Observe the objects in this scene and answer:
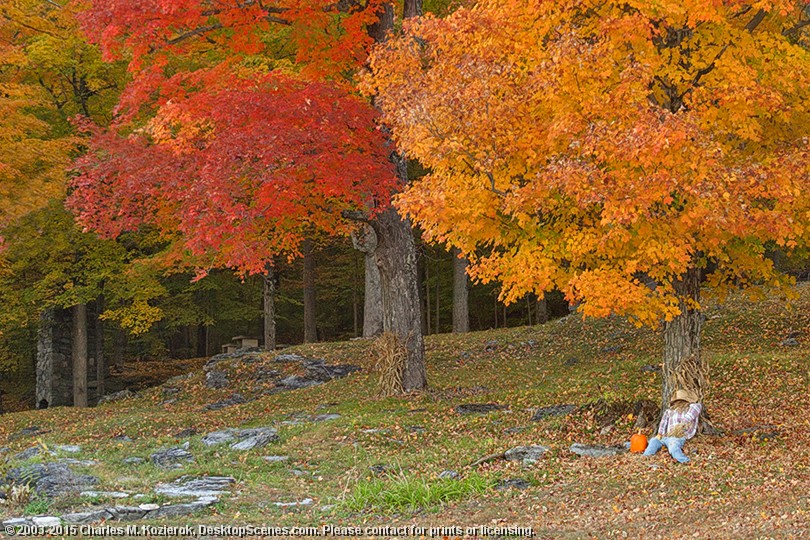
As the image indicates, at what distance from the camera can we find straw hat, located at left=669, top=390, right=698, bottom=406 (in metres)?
10.5

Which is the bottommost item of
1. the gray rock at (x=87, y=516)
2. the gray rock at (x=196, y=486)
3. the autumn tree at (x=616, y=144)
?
the gray rock at (x=196, y=486)

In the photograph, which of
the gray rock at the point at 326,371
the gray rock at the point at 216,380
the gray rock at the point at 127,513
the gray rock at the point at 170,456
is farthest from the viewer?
the gray rock at the point at 216,380

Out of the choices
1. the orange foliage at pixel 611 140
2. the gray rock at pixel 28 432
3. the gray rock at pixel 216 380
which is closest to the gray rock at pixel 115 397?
the gray rock at pixel 216 380

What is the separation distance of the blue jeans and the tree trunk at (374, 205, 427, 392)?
6295 mm

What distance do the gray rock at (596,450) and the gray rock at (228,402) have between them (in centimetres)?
945

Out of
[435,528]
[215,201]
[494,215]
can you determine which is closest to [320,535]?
[435,528]

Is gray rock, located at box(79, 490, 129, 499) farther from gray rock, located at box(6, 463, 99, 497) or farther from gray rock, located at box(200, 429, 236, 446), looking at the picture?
gray rock, located at box(200, 429, 236, 446)

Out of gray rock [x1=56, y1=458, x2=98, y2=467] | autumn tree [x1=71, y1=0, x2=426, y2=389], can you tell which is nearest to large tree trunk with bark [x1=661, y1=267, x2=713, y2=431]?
autumn tree [x1=71, y1=0, x2=426, y2=389]

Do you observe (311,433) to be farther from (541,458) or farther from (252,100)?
(252,100)

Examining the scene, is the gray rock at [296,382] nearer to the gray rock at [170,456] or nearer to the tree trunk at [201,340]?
the gray rock at [170,456]

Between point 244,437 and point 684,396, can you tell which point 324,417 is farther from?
point 684,396

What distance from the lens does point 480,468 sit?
1021 centimetres

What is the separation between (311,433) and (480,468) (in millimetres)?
3537

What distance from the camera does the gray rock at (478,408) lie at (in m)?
14.1
